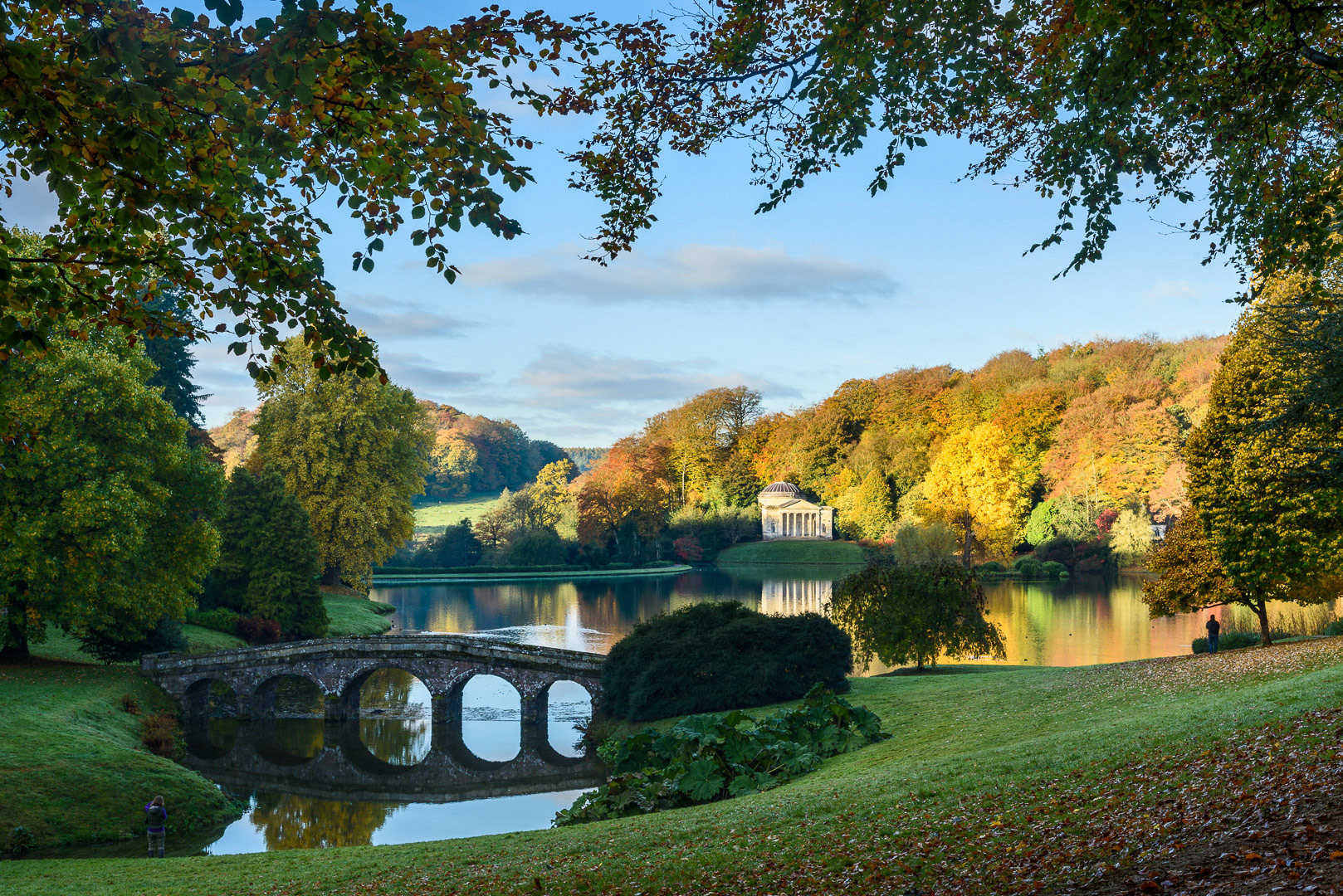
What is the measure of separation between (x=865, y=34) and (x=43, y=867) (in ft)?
50.1

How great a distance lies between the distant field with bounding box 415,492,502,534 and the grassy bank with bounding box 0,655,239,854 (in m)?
66.6

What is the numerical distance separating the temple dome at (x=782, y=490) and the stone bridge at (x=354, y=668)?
184 ft

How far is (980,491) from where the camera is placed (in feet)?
192

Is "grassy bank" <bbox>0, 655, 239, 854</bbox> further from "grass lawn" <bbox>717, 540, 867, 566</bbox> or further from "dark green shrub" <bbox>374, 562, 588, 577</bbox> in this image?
"grass lawn" <bbox>717, 540, 867, 566</bbox>

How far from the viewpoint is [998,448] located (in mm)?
59969

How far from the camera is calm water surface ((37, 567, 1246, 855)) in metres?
18.2

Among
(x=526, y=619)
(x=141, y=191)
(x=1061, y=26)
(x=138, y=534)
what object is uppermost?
(x=1061, y=26)

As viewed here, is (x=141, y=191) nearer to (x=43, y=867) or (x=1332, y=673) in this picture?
(x=43, y=867)

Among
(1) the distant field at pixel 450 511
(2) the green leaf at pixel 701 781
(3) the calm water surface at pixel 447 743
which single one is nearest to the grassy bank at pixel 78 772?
(3) the calm water surface at pixel 447 743

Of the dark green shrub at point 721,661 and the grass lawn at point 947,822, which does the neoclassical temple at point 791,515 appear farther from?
the grass lawn at point 947,822

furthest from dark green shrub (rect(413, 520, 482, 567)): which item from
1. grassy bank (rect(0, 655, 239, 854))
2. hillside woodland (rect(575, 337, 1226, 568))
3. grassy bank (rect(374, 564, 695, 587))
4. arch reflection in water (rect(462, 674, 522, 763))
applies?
grassy bank (rect(0, 655, 239, 854))

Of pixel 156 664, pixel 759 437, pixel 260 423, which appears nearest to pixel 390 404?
pixel 260 423

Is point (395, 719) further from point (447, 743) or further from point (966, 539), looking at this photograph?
point (966, 539)

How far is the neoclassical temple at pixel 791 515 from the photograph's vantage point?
7856cm
